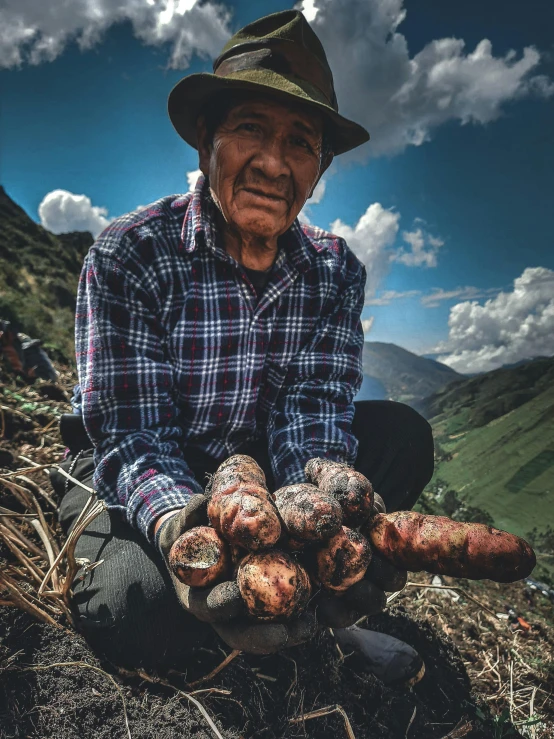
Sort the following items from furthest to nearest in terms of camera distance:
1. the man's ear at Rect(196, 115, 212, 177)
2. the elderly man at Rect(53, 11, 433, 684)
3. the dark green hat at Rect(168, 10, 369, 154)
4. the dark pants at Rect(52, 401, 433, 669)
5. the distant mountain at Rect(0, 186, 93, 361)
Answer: the distant mountain at Rect(0, 186, 93, 361) < the man's ear at Rect(196, 115, 212, 177) < the dark green hat at Rect(168, 10, 369, 154) < the elderly man at Rect(53, 11, 433, 684) < the dark pants at Rect(52, 401, 433, 669)

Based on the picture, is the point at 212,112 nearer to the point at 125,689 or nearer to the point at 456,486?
the point at 125,689

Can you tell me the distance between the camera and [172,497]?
58.0 inches

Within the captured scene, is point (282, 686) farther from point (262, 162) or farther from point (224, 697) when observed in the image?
point (262, 162)

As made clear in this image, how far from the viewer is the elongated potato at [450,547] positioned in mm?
1104

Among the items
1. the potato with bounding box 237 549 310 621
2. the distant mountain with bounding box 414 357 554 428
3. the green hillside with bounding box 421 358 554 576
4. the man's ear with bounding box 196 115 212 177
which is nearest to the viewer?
the potato with bounding box 237 549 310 621

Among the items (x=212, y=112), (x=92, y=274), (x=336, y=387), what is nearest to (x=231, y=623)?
(x=336, y=387)

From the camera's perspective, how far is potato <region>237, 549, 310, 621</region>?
1.01 metres

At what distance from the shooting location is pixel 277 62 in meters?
1.76

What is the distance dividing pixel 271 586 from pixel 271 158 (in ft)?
5.48

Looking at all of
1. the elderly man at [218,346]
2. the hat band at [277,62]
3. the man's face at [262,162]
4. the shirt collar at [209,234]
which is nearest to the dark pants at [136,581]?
the elderly man at [218,346]

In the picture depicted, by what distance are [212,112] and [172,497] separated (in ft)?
5.67

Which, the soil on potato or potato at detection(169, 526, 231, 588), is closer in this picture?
potato at detection(169, 526, 231, 588)

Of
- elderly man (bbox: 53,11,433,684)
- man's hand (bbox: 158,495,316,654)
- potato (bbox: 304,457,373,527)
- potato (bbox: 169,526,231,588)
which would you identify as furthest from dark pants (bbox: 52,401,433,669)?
potato (bbox: 304,457,373,527)

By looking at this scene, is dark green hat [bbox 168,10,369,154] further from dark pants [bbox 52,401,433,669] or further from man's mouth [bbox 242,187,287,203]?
dark pants [bbox 52,401,433,669]
